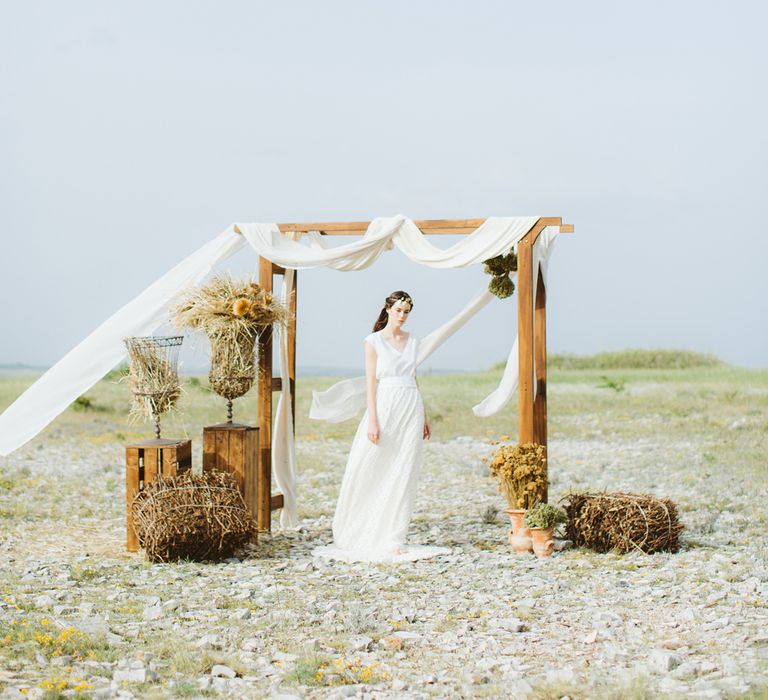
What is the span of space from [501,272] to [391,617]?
11.7 ft

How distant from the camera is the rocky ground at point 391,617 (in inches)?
195

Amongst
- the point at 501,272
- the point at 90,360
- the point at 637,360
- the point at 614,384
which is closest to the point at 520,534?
the point at 501,272

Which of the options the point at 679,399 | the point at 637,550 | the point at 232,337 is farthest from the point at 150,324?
the point at 679,399

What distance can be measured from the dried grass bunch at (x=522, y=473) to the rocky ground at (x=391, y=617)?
0.50 meters

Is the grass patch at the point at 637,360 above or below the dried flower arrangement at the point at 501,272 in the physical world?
below

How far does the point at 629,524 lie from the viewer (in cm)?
807

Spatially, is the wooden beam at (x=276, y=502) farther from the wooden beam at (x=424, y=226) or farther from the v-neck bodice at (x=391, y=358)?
the wooden beam at (x=424, y=226)

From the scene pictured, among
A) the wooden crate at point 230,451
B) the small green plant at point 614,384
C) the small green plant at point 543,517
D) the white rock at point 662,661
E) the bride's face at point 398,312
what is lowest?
the white rock at point 662,661

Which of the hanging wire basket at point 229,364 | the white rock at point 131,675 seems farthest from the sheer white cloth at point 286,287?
the white rock at point 131,675

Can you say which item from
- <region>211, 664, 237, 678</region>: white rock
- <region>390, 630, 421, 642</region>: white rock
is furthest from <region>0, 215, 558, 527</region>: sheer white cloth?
<region>211, 664, 237, 678</region>: white rock

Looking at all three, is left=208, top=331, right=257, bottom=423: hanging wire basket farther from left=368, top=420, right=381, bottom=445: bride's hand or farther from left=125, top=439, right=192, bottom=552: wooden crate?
left=368, top=420, right=381, bottom=445: bride's hand

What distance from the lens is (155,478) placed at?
814 centimetres

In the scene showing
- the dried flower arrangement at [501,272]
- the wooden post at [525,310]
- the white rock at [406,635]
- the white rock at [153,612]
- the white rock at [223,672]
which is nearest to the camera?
the white rock at [223,672]

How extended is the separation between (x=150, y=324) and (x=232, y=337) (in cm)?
72
